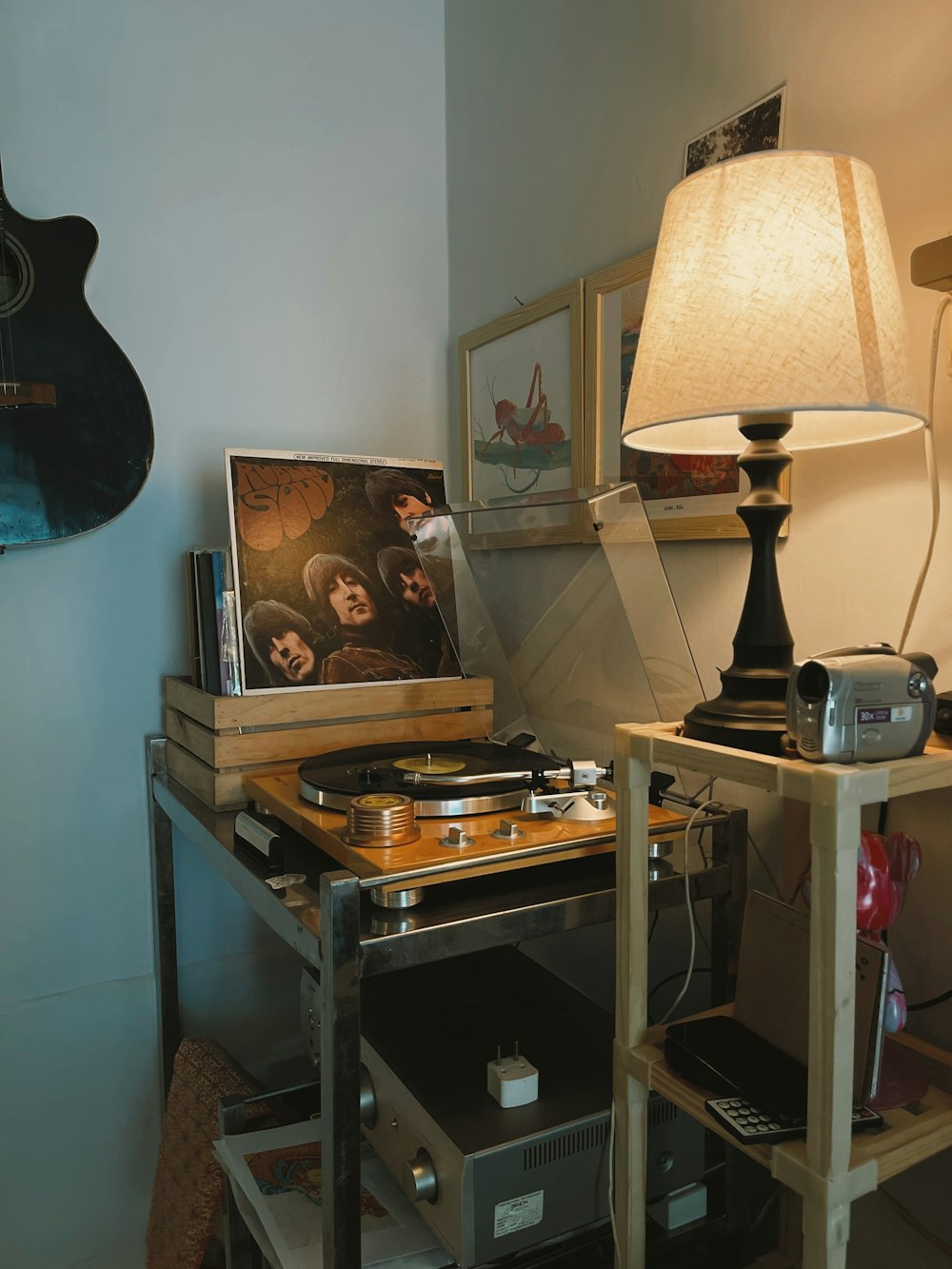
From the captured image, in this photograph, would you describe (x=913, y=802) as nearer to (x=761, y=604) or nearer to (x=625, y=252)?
(x=761, y=604)

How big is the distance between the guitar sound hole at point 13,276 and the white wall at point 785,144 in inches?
31.9

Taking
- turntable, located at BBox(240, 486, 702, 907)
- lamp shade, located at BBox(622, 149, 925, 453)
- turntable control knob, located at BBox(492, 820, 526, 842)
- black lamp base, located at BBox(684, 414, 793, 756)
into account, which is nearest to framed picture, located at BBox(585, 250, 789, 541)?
turntable, located at BBox(240, 486, 702, 907)

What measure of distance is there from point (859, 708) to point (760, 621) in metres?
0.20

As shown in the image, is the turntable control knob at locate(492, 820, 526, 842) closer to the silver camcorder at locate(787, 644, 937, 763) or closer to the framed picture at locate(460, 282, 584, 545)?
the silver camcorder at locate(787, 644, 937, 763)

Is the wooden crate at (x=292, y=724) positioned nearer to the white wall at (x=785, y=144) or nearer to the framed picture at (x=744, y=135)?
the white wall at (x=785, y=144)

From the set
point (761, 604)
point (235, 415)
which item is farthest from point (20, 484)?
point (761, 604)

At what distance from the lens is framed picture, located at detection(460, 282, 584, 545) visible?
152 centimetres

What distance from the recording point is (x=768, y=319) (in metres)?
0.78

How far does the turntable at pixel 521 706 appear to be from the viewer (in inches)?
39.2

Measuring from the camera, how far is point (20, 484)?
1451 millimetres

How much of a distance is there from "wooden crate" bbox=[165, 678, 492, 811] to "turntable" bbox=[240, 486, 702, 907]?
0.04m

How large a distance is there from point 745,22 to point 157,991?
1.80 m

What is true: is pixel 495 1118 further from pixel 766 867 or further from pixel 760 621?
pixel 760 621

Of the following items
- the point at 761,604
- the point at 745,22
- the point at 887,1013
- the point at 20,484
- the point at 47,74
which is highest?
the point at 47,74
